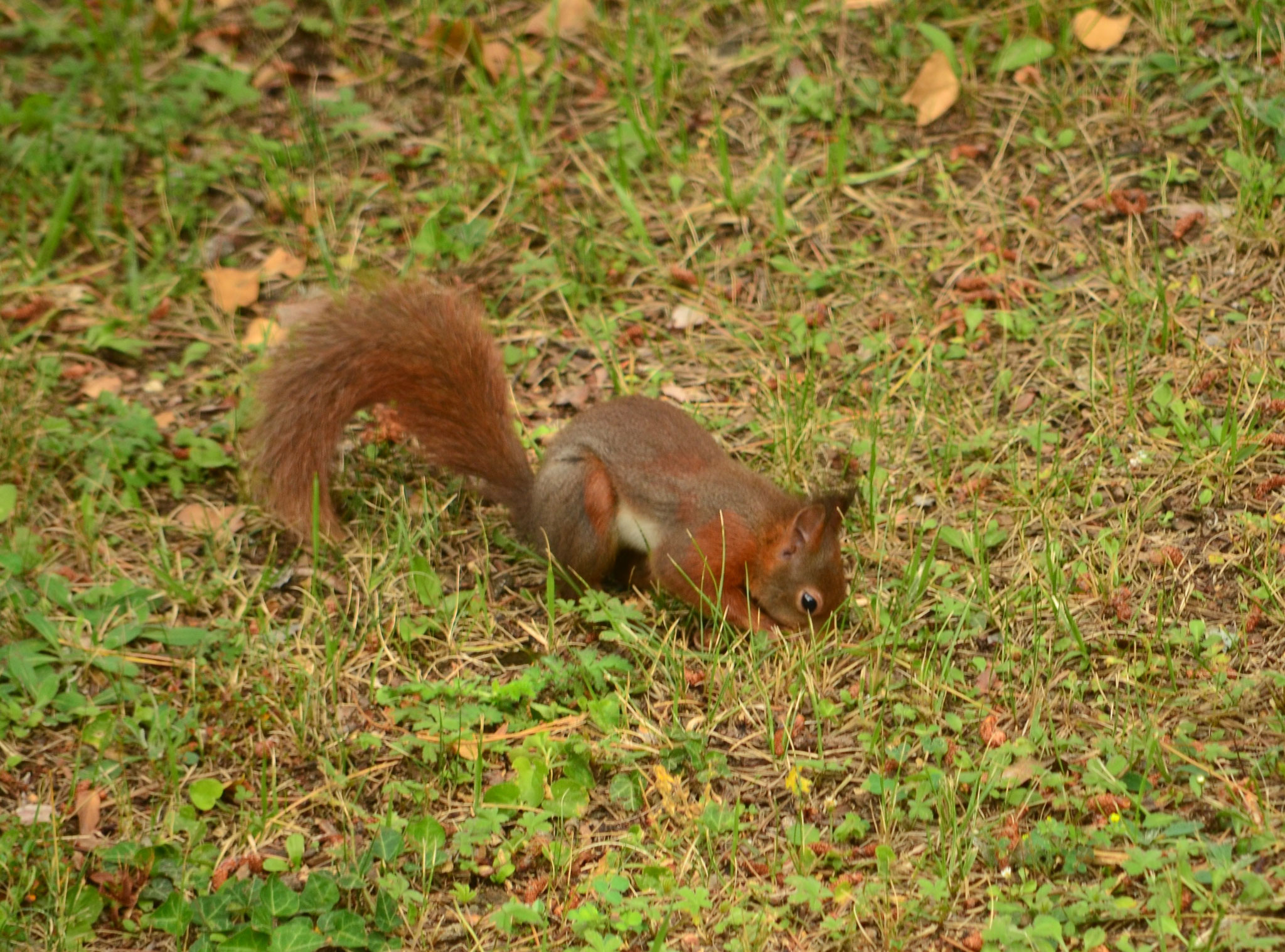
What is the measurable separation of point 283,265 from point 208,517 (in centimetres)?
117

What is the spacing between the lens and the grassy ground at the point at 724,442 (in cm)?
268

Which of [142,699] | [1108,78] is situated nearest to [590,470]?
[142,699]

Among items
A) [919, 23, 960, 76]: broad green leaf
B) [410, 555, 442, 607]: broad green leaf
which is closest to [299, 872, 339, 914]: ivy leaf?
[410, 555, 442, 607]: broad green leaf

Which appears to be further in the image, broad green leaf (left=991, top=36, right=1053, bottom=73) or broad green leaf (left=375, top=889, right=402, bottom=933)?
broad green leaf (left=991, top=36, right=1053, bottom=73)

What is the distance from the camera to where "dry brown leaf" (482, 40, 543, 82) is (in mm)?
5098

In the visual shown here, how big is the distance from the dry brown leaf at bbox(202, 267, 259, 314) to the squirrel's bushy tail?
3.17 feet

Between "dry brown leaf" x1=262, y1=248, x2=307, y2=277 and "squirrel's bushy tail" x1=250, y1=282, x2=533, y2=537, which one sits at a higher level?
"squirrel's bushy tail" x1=250, y1=282, x2=533, y2=537

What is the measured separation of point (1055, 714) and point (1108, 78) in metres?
2.45

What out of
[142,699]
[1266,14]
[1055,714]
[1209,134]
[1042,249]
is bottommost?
[142,699]

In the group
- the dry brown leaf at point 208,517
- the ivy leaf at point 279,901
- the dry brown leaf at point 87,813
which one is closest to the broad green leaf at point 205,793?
the dry brown leaf at point 87,813

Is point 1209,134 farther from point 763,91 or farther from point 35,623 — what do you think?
point 35,623

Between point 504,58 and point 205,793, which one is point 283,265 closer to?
point 504,58

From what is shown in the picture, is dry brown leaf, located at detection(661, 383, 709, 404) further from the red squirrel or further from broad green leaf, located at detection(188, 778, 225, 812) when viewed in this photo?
broad green leaf, located at detection(188, 778, 225, 812)

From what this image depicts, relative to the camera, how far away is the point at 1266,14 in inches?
168
